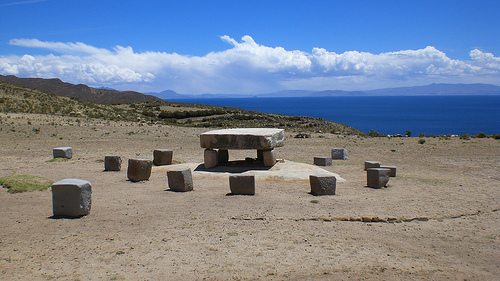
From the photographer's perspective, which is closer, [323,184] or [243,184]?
[243,184]

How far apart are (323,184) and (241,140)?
4.25m

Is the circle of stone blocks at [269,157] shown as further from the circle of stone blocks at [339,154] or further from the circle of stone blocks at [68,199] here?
the circle of stone blocks at [68,199]

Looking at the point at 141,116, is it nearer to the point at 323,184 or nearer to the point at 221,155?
the point at 221,155

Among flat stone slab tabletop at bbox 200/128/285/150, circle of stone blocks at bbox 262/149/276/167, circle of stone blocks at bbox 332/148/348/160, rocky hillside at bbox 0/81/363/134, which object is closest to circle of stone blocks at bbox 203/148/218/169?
flat stone slab tabletop at bbox 200/128/285/150

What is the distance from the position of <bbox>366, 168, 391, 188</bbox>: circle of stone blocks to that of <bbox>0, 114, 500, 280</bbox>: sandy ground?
0.31 meters

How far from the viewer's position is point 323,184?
1102 centimetres

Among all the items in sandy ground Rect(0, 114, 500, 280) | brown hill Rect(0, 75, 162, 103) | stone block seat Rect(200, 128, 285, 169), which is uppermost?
brown hill Rect(0, 75, 162, 103)

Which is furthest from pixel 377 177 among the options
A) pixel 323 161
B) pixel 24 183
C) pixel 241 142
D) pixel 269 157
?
pixel 24 183

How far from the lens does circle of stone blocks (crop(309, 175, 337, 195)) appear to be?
432 inches

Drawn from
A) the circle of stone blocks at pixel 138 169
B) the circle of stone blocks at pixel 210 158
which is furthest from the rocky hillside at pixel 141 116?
the circle of stone blocks at pixel 138 169

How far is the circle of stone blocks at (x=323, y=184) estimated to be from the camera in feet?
36.0

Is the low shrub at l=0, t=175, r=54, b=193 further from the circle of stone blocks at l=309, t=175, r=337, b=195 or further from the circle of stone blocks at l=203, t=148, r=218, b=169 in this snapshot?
the circle of stone blocks at l=309, t=175, r=337, b=195

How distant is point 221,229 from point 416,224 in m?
4.19

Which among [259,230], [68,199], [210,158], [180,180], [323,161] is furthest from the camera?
[323,161]
